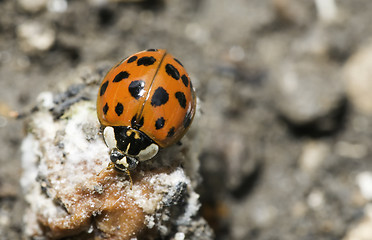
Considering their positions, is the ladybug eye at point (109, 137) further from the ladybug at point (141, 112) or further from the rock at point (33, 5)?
the rock at point (33, 5)

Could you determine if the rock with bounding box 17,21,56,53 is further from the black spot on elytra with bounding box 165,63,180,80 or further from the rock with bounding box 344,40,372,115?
the rock with bounding box 344,40,372,115

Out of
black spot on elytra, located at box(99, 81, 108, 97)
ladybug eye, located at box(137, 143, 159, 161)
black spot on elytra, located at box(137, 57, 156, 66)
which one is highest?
black spot on elytra, located at box(137, 57, 156, 66)

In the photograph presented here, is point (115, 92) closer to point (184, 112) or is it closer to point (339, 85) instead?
point (184, 112)

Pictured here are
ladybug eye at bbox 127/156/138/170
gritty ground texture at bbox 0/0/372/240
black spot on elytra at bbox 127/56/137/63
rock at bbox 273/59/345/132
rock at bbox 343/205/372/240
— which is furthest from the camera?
rock at bbox 273/59/345/132

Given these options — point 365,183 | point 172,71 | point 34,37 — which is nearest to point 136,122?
point 172,71

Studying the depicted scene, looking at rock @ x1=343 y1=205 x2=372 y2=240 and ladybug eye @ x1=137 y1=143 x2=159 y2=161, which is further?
rock @ x1=343 y1=205 x2=372 y2=240

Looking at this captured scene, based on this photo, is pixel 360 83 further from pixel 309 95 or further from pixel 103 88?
pixel 103 88

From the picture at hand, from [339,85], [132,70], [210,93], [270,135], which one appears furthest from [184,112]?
[339,85]

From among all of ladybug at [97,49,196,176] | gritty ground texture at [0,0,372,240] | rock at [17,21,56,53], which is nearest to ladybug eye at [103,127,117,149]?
ladybug at [97,49,196,176]
